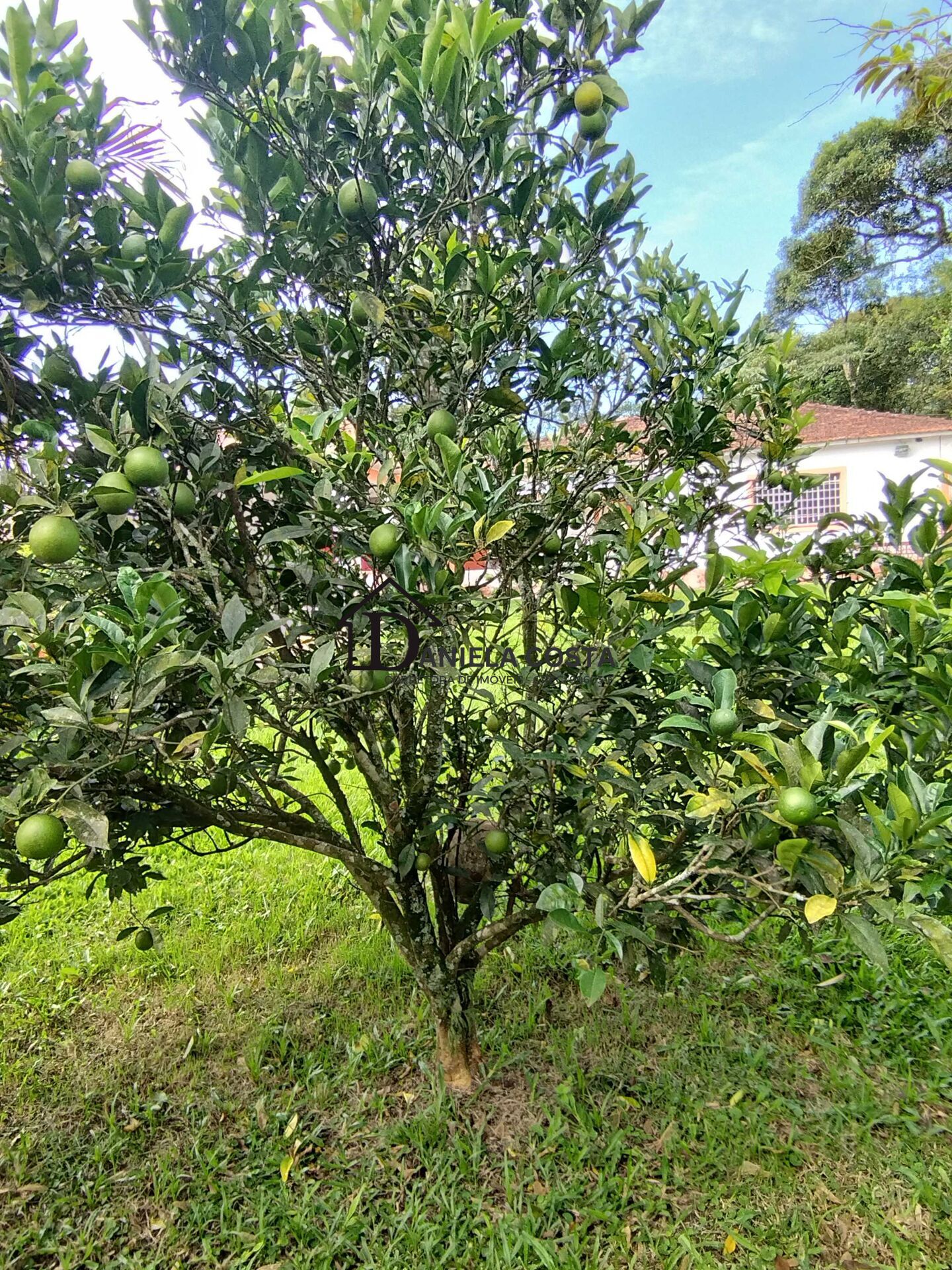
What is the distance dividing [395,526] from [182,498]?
0.40m

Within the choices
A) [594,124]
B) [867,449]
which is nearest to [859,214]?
[867,449]

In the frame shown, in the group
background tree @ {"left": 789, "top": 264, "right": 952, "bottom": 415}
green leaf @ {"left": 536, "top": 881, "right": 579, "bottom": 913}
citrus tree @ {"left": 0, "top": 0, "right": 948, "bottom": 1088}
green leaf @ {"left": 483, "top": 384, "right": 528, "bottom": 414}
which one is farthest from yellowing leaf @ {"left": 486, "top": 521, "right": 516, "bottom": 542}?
background tree @ {"left": 789, "top": 264, "right": 952, "bottom": 415}

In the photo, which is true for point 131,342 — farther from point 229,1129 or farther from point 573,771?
point 229,1129

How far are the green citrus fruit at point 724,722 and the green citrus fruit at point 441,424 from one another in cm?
68

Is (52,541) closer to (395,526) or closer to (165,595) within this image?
(165,595)

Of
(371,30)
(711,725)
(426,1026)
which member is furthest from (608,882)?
(371,30)

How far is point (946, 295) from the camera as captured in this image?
19.2 metres

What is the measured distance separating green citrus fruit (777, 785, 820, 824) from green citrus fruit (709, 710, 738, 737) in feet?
0.50

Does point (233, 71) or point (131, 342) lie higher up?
point (233, 71)

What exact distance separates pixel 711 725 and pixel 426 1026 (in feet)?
5.68

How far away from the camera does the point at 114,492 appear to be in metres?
1.05

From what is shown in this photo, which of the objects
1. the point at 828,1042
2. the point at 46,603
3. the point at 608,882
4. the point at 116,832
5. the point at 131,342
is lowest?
the point at 828,1042

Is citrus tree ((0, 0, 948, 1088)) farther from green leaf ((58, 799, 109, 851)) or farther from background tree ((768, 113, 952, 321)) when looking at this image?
background tree ((768, 113, 952, 321))

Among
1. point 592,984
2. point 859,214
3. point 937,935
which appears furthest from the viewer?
A: point 859,214
